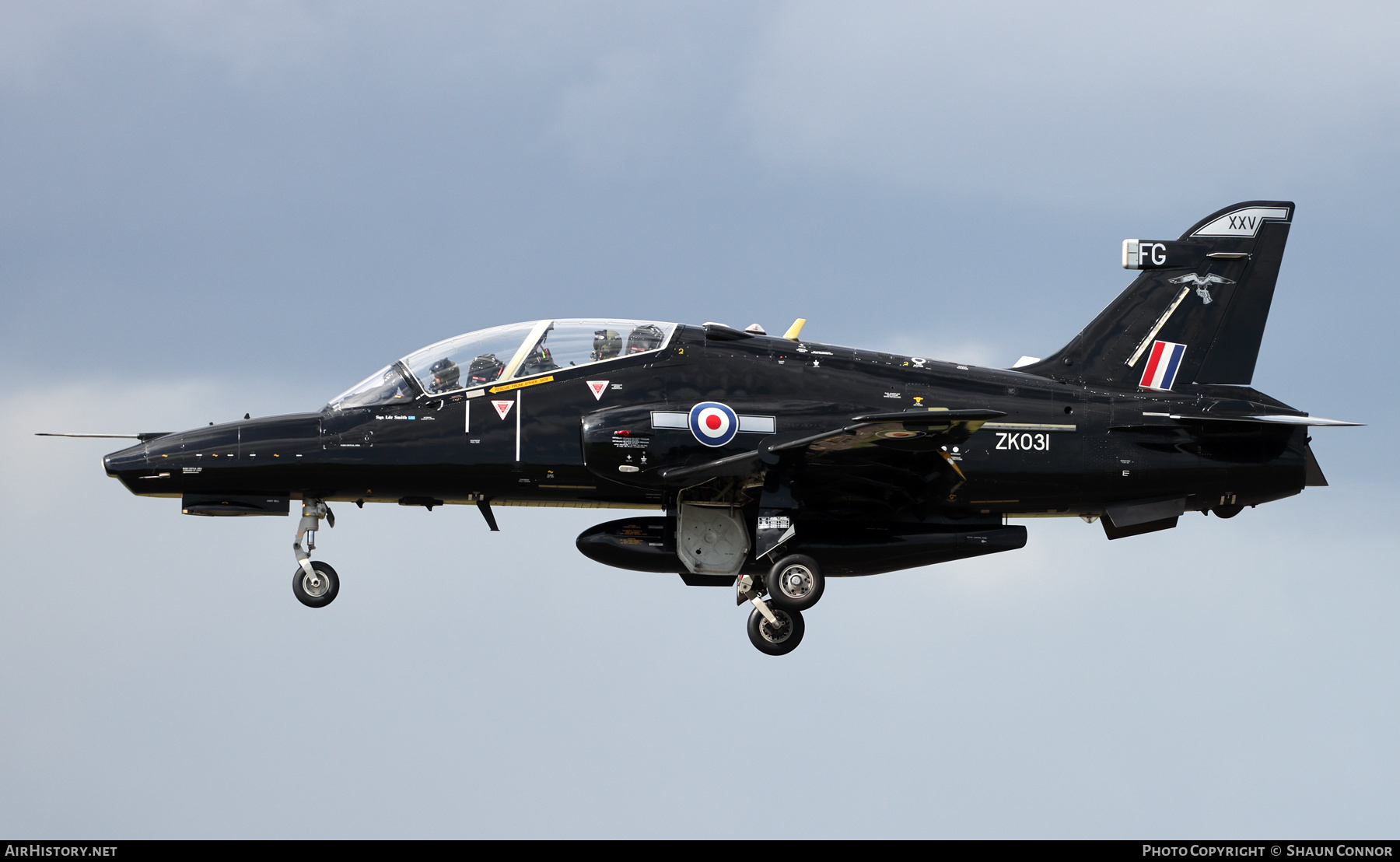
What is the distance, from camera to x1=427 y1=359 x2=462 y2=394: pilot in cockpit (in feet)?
72.2

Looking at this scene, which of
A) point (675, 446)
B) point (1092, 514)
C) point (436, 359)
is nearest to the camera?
point (675, 446)

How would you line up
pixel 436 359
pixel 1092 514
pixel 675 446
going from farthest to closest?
pixel 1092 514
pixel 436 359
pixel 675 446

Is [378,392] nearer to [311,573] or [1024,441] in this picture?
[311,573]

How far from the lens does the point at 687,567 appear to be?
2306 cm

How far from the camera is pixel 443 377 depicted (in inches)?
870

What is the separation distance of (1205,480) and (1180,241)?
4404 mm

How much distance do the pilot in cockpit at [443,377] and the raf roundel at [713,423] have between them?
11.7 ft

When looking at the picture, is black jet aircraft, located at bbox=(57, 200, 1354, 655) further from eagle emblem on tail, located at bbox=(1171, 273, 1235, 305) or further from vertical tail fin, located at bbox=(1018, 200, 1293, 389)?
eagle emblem on tail, located at bbox=(1171, 273, 1235, 305)

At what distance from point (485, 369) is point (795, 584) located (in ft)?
18.1

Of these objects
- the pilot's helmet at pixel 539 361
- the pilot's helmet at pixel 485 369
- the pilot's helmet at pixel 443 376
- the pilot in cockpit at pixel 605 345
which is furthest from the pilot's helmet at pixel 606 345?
the pilot's helmet at pixel 443 376

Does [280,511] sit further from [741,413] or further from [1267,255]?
[1267,255]

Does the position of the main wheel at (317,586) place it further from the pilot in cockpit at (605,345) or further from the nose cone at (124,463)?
the pilot in cockpit at (605,345)

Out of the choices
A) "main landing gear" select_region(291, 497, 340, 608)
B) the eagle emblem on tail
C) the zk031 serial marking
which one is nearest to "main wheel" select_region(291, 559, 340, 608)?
"main landing gear" select_region(291, 497, 340, 608)

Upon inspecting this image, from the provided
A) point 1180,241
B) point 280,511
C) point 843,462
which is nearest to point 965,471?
point 843,462
